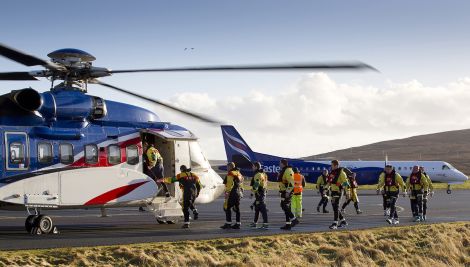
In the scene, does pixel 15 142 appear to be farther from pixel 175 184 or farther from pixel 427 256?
pixel 427 256

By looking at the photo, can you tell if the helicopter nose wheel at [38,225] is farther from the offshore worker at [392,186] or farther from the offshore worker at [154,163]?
the offshore worker at [392,186]

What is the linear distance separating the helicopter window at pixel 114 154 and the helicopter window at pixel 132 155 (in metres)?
0.32

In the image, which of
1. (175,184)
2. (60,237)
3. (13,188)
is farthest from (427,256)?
(13,188)

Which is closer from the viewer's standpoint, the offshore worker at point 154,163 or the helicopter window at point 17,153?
the helicopter window at point 17,153

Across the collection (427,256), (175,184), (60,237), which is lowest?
(427,256)

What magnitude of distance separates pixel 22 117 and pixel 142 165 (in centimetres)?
390

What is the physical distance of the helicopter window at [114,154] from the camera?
1823 centimetres

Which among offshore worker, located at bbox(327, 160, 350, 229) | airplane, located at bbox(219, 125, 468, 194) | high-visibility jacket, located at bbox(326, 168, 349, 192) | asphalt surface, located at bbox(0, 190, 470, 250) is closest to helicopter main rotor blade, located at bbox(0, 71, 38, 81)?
asphalt surface, located at bbox(0, 190, 470, 250)

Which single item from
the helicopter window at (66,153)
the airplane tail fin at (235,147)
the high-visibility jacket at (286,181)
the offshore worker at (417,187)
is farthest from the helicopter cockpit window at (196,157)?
the airplane tail fin at (235,147)

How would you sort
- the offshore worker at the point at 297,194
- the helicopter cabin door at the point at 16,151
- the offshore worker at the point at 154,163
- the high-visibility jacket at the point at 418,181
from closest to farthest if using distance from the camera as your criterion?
the helicopter cabin door at the point at 16,151, the offshore worker at the point at 154,163, the offshore worker at the point at 297,194, the high-visibility jacket at the point at 418,181

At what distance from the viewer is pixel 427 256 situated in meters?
18.4

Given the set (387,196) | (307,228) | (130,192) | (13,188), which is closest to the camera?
(13,188)

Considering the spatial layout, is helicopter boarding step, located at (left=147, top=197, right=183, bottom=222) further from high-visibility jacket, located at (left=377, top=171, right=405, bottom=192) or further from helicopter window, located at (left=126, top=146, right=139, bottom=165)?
high-visibility jacket, located at (left=377, top=171, right=405, bottom=192)

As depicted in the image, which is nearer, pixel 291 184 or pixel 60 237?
pixel 60 237
